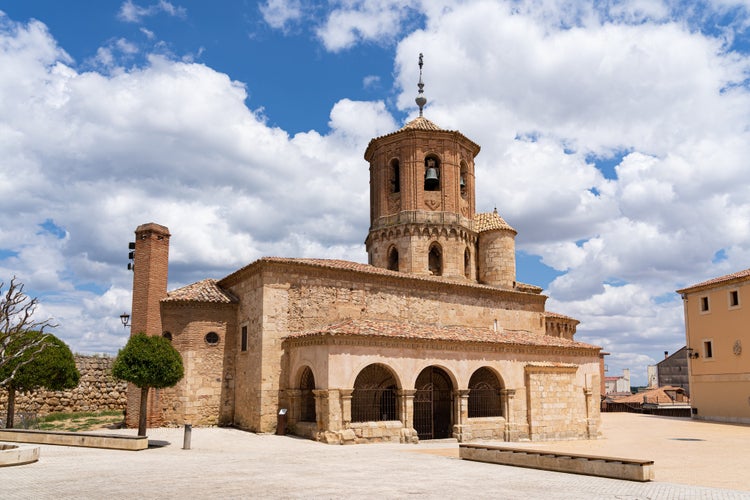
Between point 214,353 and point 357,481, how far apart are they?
1270 cm

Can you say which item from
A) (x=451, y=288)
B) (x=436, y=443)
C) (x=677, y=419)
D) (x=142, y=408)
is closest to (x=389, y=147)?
(x=451, y=288)

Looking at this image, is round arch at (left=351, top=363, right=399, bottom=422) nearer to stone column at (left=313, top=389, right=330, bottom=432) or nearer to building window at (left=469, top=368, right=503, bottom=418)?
stone column at (left=313, top=389, right=330, bottom=432)

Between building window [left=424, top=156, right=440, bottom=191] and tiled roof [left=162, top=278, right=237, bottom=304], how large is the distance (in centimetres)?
1080

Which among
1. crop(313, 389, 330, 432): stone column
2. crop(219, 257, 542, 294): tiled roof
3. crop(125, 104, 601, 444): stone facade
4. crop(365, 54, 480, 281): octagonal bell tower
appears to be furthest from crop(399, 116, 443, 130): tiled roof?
crop(313, 389, 330, 432): stone column

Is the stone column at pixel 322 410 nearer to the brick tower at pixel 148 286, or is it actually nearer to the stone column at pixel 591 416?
the brick tower at pixel 148 286

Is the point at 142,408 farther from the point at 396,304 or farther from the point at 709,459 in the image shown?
the point at 709,459

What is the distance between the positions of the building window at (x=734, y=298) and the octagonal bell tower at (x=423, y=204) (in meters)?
14.7

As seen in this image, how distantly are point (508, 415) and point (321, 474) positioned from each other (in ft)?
40.1

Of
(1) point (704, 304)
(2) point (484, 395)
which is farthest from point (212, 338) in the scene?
(1) point (704, 304)

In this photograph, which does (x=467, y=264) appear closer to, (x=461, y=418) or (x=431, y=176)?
(x=431, y=176)

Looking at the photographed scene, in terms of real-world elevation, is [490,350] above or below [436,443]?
above

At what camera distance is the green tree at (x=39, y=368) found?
19.3 meters

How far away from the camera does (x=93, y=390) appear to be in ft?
89.8

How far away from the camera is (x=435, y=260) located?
29.1m
